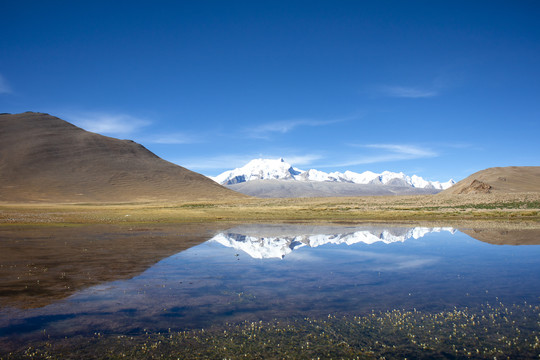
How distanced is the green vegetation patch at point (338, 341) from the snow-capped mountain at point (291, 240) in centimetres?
1473

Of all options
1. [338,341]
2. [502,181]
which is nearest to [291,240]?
[338,341]

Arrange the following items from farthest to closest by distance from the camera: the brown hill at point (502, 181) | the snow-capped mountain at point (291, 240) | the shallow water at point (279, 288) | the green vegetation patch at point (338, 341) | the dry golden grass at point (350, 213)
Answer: the brown hill at point (502, 181) < the dry golden grass at point (350, 213) < the snow-capped mountain at point (291, 240) < the shallow water at point (279, 288) < the green vegetation patch at point (338, 341)

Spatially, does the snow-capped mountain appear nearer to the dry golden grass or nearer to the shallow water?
the shallow water

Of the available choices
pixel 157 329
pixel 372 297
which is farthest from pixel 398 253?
pixel 157 329

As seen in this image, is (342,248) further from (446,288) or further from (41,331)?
(41,331)

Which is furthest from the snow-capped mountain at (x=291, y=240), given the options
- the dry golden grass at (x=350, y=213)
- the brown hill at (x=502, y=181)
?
the brown hill at (x=502, y=181)

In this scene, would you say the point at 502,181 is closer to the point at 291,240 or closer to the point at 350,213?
the point at 350,213

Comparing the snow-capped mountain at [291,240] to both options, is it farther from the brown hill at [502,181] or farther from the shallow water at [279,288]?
the brown hill at [502,181]

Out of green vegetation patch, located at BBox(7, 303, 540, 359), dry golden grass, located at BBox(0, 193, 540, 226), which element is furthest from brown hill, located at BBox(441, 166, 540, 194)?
green vegetation patch, located at BBox(7, 303, 540, 359)

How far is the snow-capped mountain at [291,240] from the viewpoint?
98.9 ft

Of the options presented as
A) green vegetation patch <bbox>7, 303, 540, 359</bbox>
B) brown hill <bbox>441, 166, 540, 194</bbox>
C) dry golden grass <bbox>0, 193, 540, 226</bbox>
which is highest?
brown hill <bbox>441, 166, 540, 194</bbox>

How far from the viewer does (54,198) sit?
6132 inches

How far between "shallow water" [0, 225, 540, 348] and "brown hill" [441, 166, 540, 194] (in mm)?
110860

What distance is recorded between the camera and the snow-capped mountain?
1187 inches
